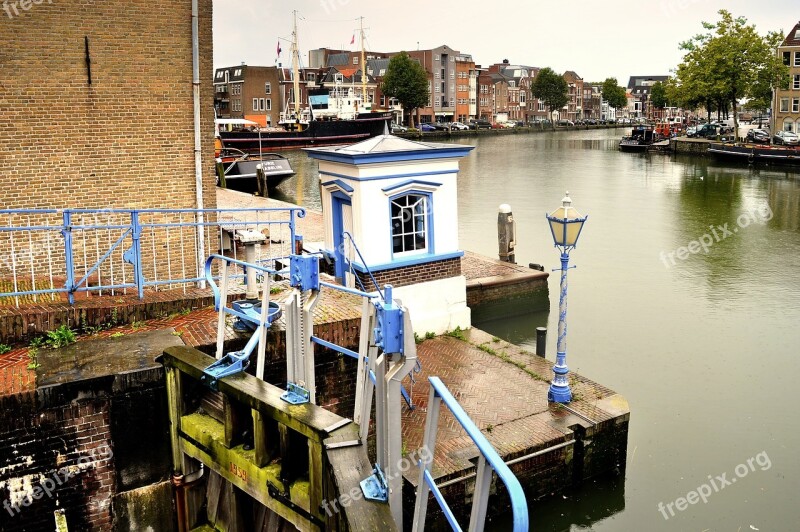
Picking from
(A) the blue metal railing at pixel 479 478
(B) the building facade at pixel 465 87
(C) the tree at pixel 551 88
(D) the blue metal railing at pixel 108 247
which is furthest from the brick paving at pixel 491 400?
(C) the tree at pixel 551 88

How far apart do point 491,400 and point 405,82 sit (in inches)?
3766

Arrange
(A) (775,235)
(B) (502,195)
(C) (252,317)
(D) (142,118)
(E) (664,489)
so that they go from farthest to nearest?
(B) (502,195), (A) (775,235), (D) (142,118), (E) (664,489), (C) (252,317)

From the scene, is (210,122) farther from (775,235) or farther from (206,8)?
(775,235)

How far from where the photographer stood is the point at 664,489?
10.4 metres

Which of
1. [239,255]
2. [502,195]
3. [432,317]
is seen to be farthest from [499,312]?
[502,195]

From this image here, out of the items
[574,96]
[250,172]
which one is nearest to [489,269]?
[250,172]

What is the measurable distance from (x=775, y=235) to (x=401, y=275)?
70.2 feet

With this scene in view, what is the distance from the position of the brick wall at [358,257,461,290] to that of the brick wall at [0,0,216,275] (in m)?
3.47

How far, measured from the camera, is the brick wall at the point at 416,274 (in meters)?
13.1

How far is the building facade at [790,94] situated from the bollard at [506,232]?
64.1 m

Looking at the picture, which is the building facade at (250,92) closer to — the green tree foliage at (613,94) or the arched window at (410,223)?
the green tree foliage at (613,94)

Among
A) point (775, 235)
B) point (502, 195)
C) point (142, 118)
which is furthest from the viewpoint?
point (502, 195)

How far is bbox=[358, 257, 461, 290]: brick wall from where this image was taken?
13079mm

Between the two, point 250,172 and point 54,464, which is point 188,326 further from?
point 250,172
